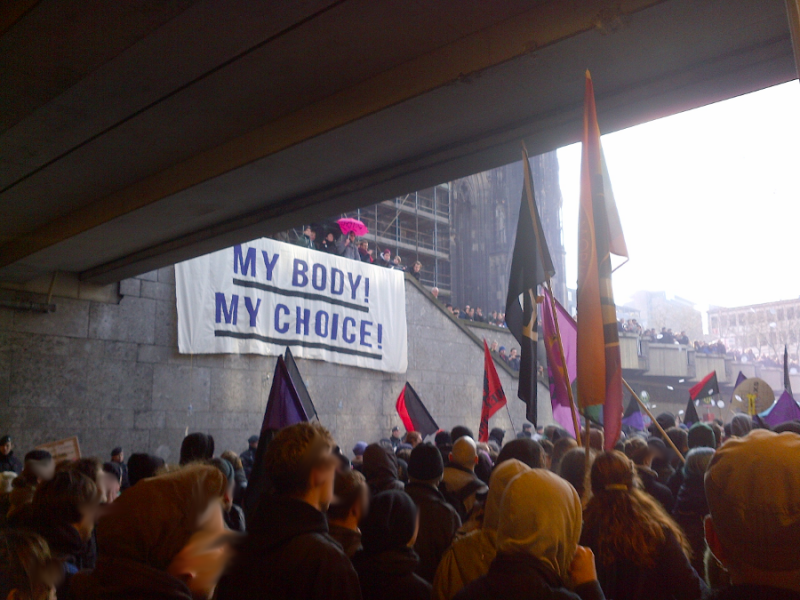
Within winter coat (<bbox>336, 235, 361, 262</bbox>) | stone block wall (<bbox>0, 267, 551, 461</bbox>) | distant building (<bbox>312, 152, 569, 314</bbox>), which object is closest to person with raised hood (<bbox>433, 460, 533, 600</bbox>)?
stone block wall (<bbox>0, 267, 551, 461</bbox>)

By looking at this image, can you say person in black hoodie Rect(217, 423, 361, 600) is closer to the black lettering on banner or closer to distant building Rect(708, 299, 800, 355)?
the black lettering on banner

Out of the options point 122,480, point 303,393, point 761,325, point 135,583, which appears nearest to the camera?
point 135,583

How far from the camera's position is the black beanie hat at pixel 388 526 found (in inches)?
107

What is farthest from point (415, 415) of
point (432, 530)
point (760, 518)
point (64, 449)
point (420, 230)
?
point (420, 230)

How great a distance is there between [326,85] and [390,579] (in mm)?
4033

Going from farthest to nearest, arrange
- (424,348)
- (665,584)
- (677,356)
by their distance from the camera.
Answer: (677,356) < (424,348) < (665,584)

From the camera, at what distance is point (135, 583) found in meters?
1.56

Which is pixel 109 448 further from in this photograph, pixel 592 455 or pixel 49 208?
pixel 592 455

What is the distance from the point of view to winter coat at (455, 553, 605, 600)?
72.6 inches

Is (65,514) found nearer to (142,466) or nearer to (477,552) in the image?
(142,466)

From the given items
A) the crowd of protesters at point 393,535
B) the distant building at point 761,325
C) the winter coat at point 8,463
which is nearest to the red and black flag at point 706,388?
the crowd of protesters at point 393,535

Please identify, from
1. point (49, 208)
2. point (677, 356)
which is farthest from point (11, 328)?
point (677, 356)

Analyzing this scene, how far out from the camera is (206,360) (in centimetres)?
1220

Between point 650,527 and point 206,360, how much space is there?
A: 10.6m
